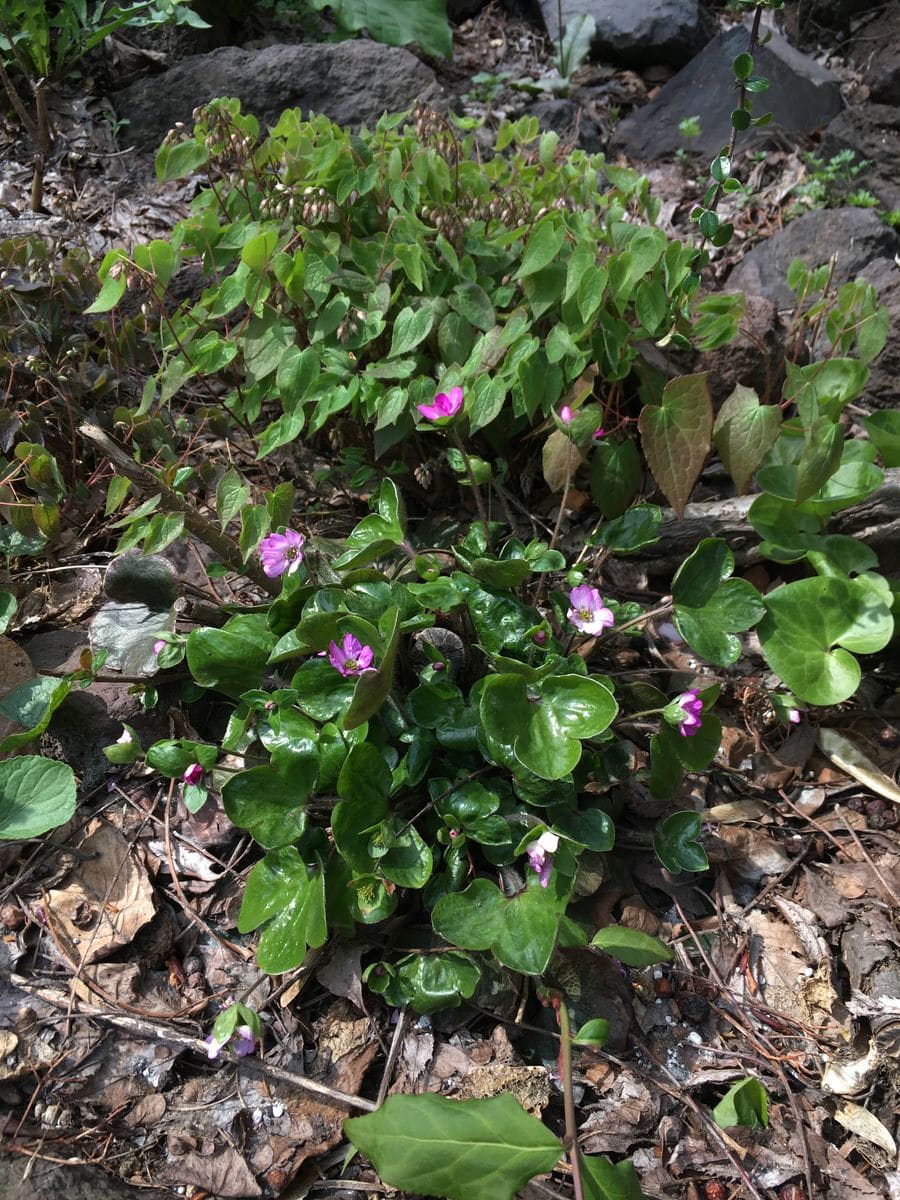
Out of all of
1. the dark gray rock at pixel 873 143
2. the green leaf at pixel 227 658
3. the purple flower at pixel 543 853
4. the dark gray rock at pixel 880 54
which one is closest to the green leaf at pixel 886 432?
the purple flower at pixel 543 853

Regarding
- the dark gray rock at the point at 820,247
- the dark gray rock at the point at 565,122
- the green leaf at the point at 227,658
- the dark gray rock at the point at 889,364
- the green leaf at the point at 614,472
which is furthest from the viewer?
the dark gray rock at the point at 565,122

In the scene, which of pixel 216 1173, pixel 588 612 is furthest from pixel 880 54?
pixel 216 1173

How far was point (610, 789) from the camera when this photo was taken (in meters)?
1.65

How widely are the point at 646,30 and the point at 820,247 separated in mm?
2535

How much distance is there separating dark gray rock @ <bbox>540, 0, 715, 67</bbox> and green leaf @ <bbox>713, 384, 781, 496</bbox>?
3.78 metres

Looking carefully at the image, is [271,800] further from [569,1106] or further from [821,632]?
[821,632]

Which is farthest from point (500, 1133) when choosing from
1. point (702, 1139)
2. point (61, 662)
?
point (61, 662)

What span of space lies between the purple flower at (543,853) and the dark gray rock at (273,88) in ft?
10.4

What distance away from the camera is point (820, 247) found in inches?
110

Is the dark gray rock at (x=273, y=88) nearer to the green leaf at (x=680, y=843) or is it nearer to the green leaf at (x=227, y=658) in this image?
the green leaf at (x=227, y=658)

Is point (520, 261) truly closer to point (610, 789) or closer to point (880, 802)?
point (610, 789)

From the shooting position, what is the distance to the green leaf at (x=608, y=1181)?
3.73 feet

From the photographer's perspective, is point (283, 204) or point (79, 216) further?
point (79, 216)

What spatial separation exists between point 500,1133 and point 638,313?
60.1 inches
